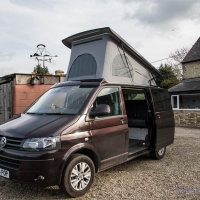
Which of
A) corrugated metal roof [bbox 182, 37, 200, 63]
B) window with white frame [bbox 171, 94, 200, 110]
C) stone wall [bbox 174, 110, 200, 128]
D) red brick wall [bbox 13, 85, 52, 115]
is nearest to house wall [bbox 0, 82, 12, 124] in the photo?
red brick wall [bbox 13, 85, 52, 115]

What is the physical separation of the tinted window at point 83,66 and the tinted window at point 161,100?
1802 mm

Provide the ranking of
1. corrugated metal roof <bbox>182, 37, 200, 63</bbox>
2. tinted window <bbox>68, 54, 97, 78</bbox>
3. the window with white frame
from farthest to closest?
corrugated metal roof <bbox>182, 37, 200, 63</bbox> → the window with white frame → tinted window <bbox>68, 54, 97, 78</bbox>

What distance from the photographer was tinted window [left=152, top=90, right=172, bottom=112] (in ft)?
20.6

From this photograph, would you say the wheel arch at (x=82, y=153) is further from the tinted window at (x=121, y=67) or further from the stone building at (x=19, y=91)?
the stone building at (x=19, y=91)

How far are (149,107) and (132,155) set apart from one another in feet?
4.69

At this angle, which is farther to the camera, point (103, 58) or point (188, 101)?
point (188, 101)

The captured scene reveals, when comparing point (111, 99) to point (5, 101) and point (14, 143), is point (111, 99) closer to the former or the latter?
point (14, 143)

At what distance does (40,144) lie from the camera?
362cm

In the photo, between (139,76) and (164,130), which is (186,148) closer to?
(164,130)

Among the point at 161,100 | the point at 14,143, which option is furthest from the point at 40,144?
the point at 161,100

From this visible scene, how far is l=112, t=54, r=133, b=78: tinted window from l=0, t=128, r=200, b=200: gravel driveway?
8.47 feet

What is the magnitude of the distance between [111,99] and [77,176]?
170 cm

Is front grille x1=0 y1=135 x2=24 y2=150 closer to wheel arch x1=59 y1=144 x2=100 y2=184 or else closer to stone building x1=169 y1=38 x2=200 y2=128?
wheel arch x1=59 y1=144 x2=100 y2=184

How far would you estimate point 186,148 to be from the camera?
25.5 feet
